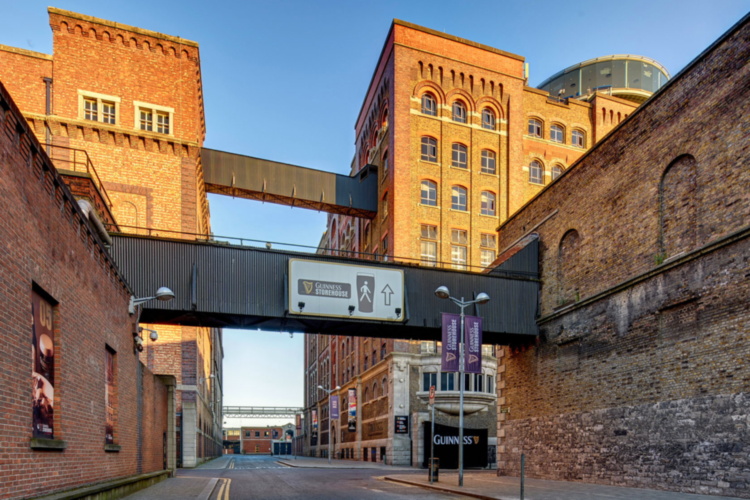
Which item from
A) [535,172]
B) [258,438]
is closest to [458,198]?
[535,172]

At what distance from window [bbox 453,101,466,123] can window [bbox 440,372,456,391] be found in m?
20.5

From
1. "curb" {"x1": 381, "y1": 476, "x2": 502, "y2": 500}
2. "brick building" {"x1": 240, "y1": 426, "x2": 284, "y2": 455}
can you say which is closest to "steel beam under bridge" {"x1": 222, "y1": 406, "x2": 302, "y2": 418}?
"brick building" {"x1": 240, "y1": 426, "x2": 284, "y2": 455}

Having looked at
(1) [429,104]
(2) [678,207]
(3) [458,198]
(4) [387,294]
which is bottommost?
(4) [387,294]

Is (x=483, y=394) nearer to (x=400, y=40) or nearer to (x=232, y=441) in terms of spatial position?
(x=400, y=40)

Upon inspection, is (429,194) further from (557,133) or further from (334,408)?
(334,408)

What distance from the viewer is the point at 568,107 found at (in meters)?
50.4

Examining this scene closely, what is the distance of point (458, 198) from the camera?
145ft

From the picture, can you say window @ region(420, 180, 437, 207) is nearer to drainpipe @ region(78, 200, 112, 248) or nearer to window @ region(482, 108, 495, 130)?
window @ region(482, 108, 495, 130)

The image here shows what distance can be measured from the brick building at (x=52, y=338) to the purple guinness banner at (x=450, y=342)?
10.1 m

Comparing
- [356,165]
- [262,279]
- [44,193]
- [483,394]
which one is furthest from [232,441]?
[44,193]

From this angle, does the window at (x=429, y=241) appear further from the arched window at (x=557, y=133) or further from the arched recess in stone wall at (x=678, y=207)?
the arched recess in stone wall at (x=678, y=207)

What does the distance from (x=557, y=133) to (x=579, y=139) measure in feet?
8.52

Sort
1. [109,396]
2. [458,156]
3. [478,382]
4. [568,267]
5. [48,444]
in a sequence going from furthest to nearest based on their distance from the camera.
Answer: [458,156]
[478,382]
[568,267]
[109,396]
[48,444]

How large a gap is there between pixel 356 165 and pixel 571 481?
44.4 m
